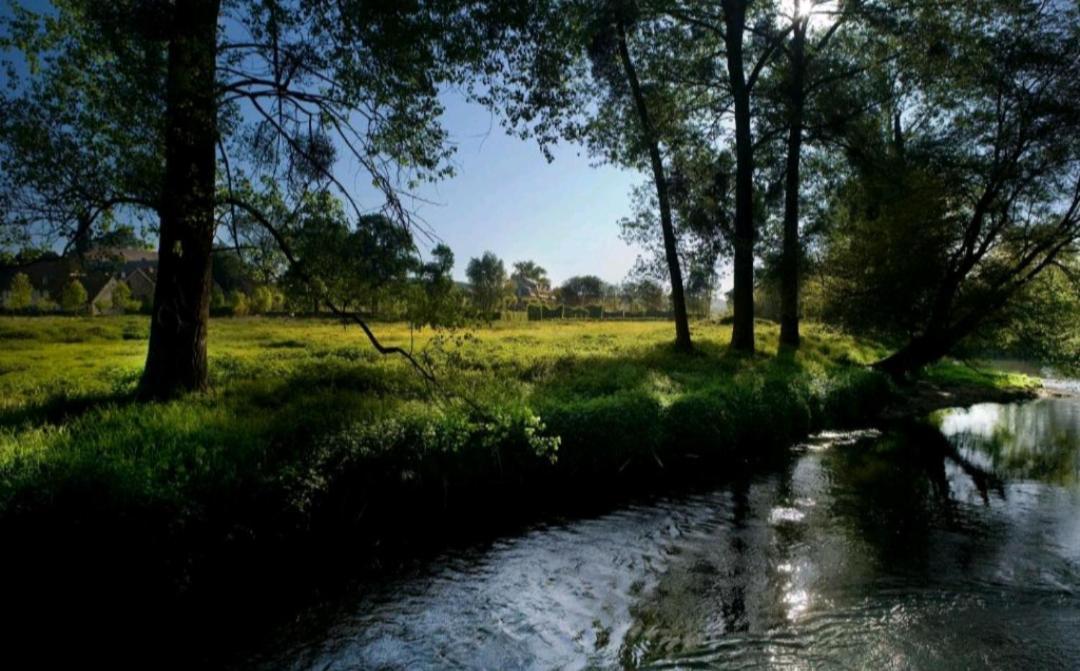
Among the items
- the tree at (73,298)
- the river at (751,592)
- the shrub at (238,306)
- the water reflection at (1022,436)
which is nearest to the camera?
the river at (751,592)

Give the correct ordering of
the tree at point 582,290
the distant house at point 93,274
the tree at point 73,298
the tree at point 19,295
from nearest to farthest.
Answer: the distant house at point 93,274 → the tree at point 19,295 → the tree at point 73,298 → the tree at point 582,290

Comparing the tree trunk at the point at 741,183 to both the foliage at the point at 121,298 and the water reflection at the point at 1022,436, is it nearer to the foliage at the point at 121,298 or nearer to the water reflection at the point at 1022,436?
the water reflection at the point at 1022,436

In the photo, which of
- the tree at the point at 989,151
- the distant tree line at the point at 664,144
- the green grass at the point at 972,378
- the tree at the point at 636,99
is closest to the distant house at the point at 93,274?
the distant tree line at the point at 664,144

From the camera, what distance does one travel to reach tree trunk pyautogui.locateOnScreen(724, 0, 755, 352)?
22.2 m

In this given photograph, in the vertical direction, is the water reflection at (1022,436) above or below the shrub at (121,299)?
below

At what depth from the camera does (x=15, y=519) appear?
231 inches

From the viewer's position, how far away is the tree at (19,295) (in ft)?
137

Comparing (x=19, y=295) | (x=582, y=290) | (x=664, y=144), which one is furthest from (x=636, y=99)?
(x=582, y=290)

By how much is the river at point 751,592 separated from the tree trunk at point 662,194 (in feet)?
40.5

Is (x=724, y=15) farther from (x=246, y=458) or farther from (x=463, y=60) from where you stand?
(x=246, y=458)

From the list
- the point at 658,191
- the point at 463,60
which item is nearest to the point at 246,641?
the point at 463,60

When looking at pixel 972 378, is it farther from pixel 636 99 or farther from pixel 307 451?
pixel 307 451

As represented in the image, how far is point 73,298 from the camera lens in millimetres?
48281

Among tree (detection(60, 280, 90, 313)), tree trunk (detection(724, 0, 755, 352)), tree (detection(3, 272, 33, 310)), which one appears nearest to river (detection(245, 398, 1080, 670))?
tree trunk (detection(724, 0, 755, 352))
